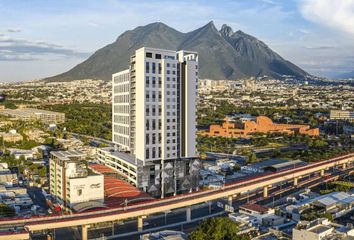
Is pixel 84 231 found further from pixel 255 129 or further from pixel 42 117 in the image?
pixel 42 117

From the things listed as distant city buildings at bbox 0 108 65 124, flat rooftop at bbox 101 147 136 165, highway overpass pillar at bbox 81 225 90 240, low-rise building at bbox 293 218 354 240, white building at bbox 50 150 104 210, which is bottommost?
highway overpass pillar at bbox 81 225 90 240

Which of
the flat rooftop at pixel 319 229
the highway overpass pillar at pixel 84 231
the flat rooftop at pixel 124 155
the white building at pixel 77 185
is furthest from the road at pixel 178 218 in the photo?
the flat rooftop at pixel 319 229

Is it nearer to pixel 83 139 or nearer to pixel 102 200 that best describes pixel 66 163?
pixel 102 200

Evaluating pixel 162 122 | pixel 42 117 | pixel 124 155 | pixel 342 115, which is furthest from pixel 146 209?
pixel 342 115

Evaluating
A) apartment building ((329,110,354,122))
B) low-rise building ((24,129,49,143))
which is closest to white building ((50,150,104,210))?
low-rise building ((24,129,49,143))

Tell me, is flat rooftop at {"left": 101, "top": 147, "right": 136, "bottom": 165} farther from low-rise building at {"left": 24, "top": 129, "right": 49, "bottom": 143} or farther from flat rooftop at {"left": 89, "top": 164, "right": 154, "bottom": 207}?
low-rise building at {"left": 24, "top": 129, "right": 49, "bottom": 143}

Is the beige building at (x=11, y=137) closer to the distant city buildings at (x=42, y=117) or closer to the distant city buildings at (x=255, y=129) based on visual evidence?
the distant city buildings at (x=42, y=117)
